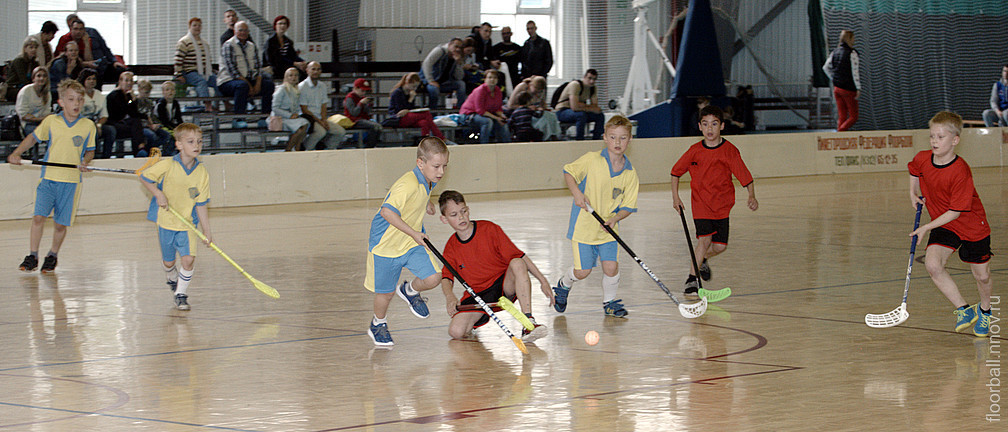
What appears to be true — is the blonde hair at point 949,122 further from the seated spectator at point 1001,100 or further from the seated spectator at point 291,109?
the seated spectator at point 1001,100

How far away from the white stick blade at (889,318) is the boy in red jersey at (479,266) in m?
2.09

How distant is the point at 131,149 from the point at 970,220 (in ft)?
45.5

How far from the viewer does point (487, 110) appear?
67.2ft

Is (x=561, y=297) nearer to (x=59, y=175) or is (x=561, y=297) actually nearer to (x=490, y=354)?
(x=490, y=354)

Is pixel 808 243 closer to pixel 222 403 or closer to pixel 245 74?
pixel 222 403

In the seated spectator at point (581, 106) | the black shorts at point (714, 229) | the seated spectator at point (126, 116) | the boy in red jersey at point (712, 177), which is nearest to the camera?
the boy in red jersey at point (712, 177)

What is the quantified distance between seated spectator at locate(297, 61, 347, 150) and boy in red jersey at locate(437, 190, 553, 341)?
38.0 feet

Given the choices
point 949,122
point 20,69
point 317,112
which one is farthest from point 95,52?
point 949,122

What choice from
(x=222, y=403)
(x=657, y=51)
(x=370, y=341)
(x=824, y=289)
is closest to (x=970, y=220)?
(x=824, y=289)

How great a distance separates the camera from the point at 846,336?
7.40 m

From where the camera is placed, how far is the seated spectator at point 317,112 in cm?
1869

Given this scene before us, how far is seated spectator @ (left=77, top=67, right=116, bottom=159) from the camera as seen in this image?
16.6 m

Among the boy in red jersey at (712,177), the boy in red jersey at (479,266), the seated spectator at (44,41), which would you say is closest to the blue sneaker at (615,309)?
the boy in red jersey at (479,266)

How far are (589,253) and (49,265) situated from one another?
17.7ft
